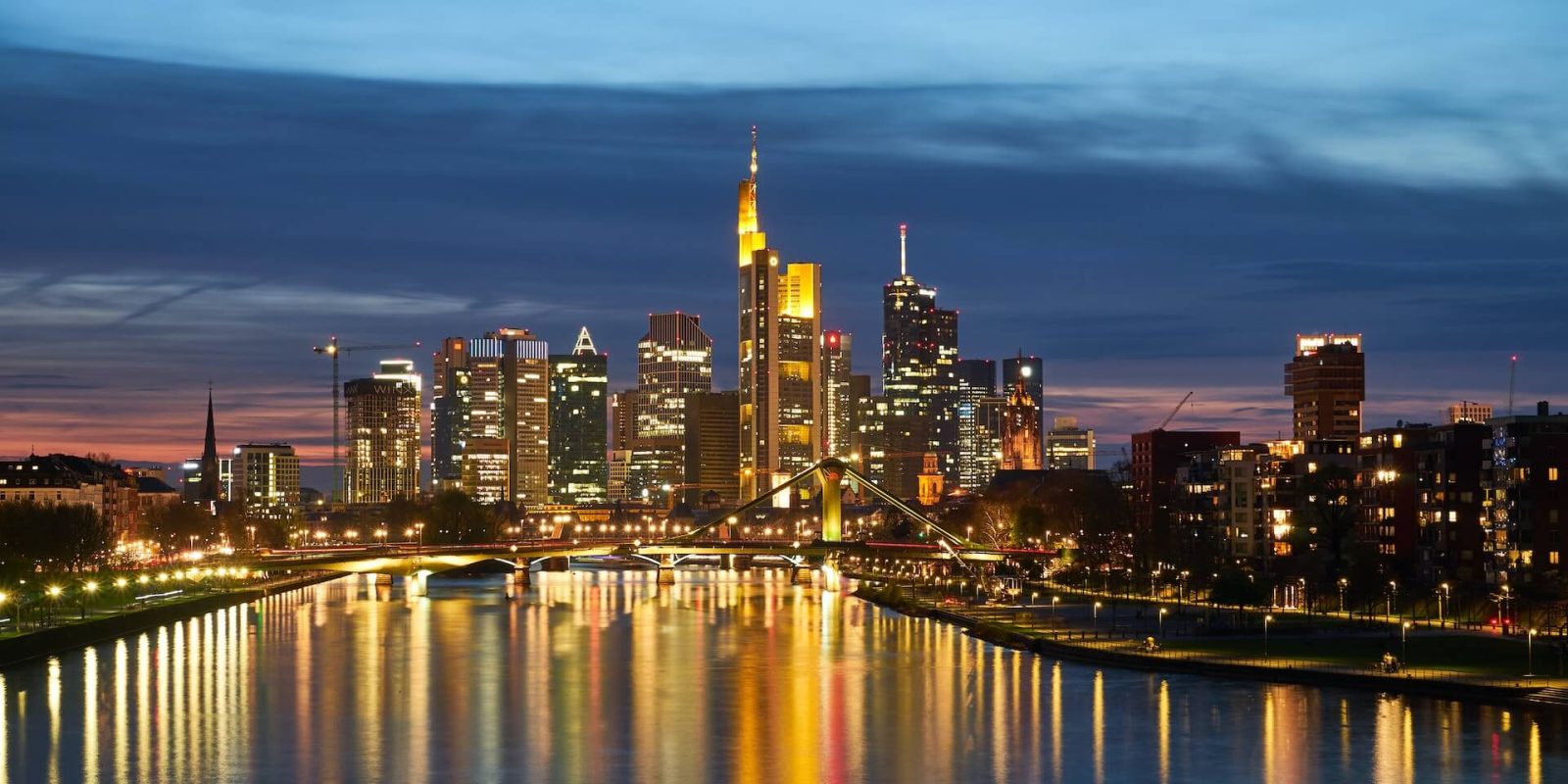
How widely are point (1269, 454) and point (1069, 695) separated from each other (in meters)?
81.5

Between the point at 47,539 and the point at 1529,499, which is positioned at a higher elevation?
the point at 1529,499

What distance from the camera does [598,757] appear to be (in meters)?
57.7

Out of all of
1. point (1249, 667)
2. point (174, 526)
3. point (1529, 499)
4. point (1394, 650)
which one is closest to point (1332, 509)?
point (1529, 499)

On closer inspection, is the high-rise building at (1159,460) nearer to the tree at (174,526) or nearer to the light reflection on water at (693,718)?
the light reflection on water at (693,718)

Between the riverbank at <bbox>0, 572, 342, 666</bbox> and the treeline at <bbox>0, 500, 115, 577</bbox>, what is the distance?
741 centimetres

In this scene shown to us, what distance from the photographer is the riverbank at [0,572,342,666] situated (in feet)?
284

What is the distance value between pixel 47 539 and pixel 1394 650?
3227 inches

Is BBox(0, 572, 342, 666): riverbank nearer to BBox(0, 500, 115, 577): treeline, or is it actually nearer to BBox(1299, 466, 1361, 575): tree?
BBox(0, 500, 115, 577): treeline

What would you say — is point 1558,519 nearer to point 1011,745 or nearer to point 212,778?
point 1011,745

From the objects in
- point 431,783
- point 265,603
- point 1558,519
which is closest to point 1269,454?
point 1558,519

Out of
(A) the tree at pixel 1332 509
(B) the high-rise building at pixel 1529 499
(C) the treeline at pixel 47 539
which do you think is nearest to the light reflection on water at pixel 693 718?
(C) the treeline at pixel 47 539

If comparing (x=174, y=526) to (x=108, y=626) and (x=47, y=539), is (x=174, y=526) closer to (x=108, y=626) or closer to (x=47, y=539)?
(x=47, y=539)

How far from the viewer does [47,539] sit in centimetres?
12362

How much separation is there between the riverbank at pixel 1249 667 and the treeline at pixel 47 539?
54.1 m
